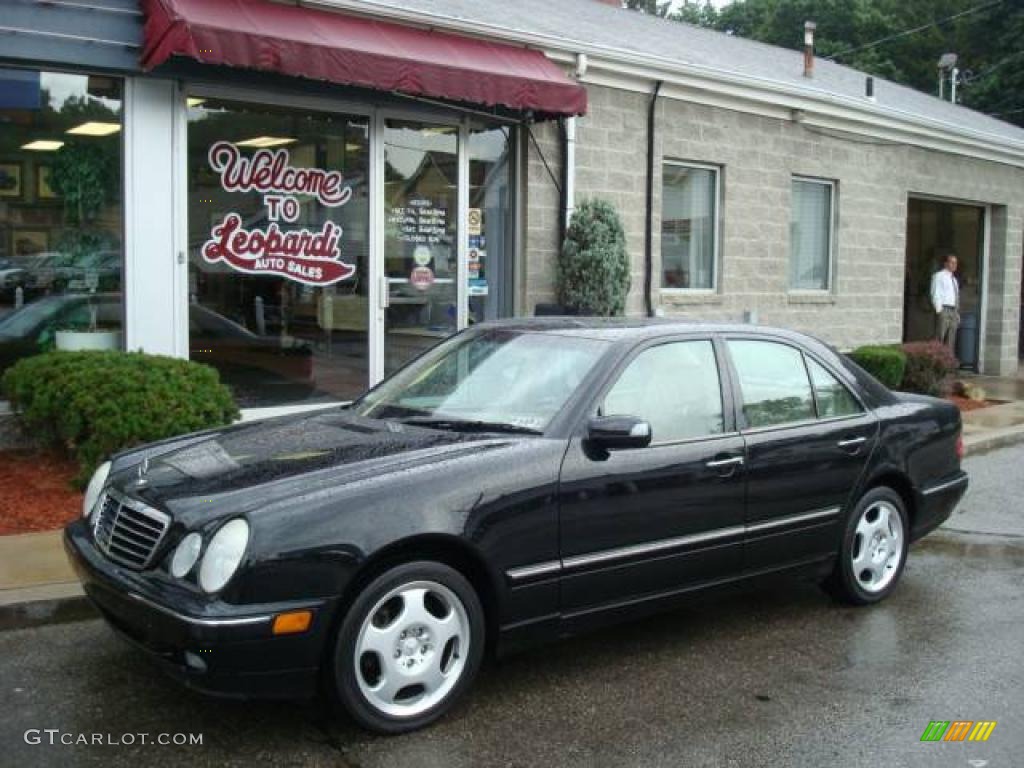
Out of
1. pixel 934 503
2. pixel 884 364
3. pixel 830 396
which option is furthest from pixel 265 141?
pixel 884 364

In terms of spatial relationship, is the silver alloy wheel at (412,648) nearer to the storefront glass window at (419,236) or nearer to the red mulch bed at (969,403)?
the storefront glass window at (419,236)

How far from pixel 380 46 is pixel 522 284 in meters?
3.15

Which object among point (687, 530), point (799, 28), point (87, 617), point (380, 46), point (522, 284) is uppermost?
point (799, 28)

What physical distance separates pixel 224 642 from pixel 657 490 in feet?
6.37

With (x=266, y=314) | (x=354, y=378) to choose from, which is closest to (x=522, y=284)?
(x=354, y=378)

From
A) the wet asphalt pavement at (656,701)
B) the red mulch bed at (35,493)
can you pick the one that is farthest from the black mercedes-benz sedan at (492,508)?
the red mulch bed at (35,493)

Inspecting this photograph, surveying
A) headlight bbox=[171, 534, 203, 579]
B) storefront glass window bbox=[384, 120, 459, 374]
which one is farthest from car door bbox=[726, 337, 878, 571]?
storefront glass window bbox=[384, 120, 459, 374]

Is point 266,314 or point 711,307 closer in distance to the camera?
point 266,314

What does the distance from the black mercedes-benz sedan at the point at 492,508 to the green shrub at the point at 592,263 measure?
206 inches

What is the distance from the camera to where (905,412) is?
590 cm

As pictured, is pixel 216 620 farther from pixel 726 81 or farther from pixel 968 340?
Answer: pixel 968 340

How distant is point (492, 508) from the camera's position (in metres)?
4.05

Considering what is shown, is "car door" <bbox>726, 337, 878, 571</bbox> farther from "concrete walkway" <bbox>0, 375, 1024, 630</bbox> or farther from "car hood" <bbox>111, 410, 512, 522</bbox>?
"concrete walkway" <bbox>0, 375, 1024, 630</bbox>

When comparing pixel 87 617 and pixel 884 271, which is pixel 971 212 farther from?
pixel 87 617
